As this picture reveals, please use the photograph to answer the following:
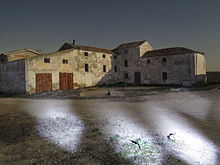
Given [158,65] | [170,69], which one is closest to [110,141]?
[170,69]

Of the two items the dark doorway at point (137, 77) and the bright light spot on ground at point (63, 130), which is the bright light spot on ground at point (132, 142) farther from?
the dark doorway at point (137, 77)

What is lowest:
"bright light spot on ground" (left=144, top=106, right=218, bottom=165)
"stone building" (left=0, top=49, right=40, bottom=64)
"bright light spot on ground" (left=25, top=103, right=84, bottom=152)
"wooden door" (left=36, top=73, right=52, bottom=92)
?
"bright light spot on ground" (left=144, top=106, right=218, bottom=165)

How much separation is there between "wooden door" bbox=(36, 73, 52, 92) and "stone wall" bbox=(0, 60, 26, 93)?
4.68 feet

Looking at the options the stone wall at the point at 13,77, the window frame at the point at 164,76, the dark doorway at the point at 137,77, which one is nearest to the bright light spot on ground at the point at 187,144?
the stone wall at the point at 13,77

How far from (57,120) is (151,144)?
138 inches

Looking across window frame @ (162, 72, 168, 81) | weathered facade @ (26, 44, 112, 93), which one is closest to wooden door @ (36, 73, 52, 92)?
weathered facade @ (26, 44, 112, 93)

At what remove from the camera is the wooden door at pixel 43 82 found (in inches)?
729

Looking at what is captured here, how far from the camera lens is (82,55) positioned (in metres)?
24.2

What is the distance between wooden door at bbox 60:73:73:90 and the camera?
2085 centimetres

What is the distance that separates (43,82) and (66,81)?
3.19 m

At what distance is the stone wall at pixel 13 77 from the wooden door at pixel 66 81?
4.50 meters

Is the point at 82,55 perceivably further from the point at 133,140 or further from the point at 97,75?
the point at 133,140

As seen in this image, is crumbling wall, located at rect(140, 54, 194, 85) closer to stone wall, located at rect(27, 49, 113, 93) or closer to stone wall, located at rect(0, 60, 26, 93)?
stone wall, located at rect(27, 49, 113, 93)

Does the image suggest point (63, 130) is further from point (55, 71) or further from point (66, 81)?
point (66, 81)
